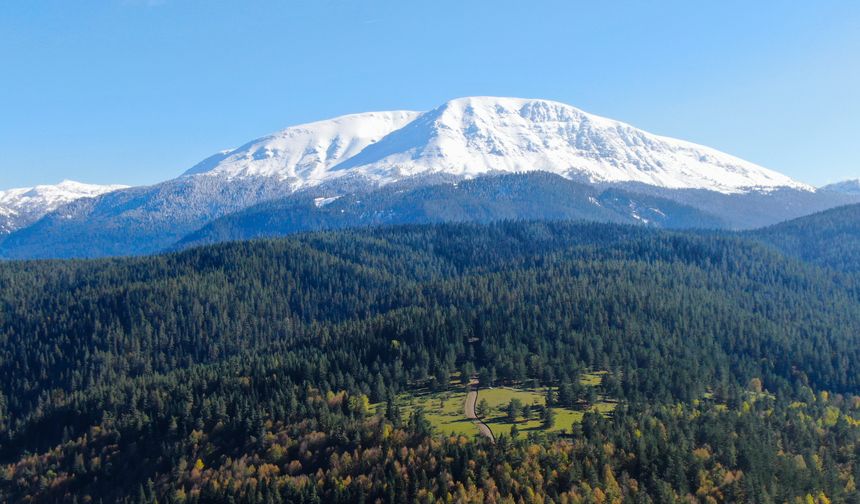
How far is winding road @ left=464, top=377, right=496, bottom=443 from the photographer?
142 metres

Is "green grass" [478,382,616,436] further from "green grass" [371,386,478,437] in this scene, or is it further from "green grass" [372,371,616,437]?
"green grass" [371,386,478,437]

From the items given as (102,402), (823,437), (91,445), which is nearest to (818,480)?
(823,437)

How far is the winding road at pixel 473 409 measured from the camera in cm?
14162

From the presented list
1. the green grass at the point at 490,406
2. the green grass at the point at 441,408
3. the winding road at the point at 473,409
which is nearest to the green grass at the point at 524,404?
the green grass at the point at 490,406

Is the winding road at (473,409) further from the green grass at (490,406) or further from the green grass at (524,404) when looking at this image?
the green grass at (524,404)

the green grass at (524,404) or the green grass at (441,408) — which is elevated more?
the green grass at (441,408)

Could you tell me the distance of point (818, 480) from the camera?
425 ft

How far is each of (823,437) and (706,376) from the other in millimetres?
38673

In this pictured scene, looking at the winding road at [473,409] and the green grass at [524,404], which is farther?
the green grass at [524,404]

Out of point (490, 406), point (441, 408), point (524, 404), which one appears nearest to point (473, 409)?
point (490, 406)

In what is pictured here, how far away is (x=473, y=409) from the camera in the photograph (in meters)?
Answer: 158

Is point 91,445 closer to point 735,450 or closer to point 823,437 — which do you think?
point 735,450

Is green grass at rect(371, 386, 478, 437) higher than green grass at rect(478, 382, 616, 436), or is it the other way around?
green grass at rect(371, 386, 478, 437)

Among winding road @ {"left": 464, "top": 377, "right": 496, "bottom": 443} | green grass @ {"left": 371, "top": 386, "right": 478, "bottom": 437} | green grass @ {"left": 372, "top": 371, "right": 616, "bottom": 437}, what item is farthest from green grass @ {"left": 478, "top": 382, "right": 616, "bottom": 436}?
green grass @ {"left": 371, "top": 386, "right": 478, "bottom": 437}
